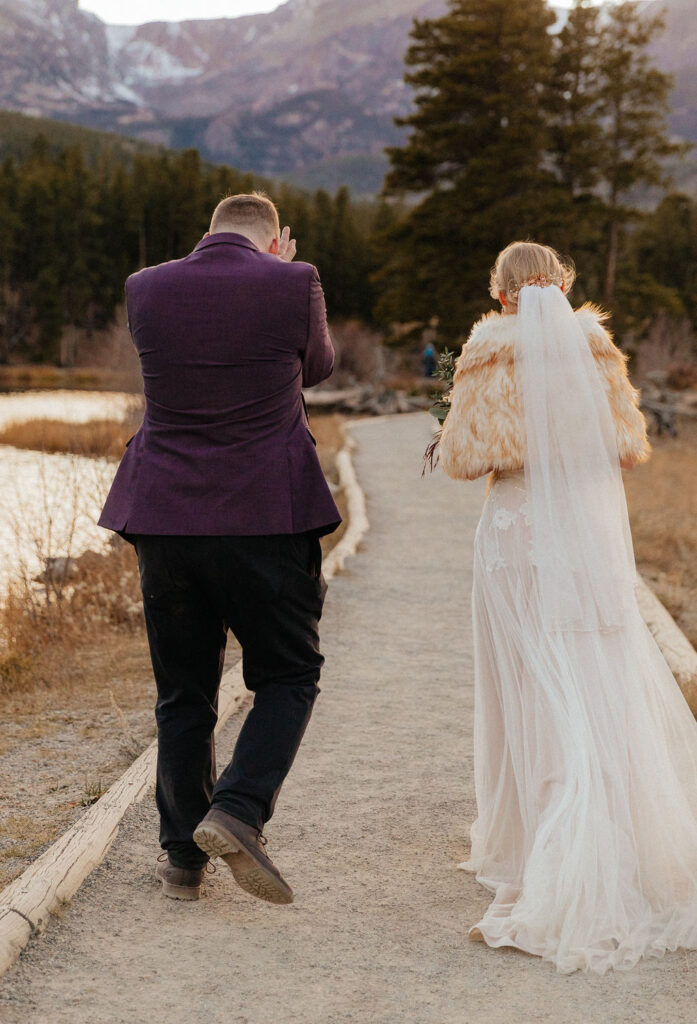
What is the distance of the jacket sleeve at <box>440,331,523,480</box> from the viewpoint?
11.2 feet

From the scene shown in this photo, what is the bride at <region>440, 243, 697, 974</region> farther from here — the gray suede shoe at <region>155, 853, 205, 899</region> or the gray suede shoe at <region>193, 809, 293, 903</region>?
the gray suede shoe at <region>155, 853, 205, 899</region>

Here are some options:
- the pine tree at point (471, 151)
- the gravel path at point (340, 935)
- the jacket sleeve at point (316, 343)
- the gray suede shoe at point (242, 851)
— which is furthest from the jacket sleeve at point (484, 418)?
the pine tree at point (471, 151)

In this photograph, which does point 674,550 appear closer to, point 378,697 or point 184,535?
point 378,697

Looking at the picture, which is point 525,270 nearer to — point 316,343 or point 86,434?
point 316,343

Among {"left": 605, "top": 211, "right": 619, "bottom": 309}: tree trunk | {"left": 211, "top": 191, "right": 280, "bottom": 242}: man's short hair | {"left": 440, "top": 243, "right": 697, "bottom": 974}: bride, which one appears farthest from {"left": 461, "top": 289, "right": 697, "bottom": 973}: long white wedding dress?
{"left": 605, "top": 211, "right": 619, "bottom": 309}: tree trunk

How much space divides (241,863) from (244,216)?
1781mm

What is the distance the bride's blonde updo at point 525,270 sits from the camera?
11.3ft

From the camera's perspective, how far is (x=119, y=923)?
320 cm

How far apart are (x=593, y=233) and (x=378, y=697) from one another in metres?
30.5

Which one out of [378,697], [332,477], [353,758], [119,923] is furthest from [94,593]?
[332,477]

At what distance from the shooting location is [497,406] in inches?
135

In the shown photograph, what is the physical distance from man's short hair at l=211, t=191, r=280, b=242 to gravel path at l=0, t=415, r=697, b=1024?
6.51ft

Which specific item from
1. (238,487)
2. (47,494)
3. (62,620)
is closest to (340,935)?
(238,487)

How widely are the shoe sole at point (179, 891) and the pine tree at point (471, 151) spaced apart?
95.5 feet
